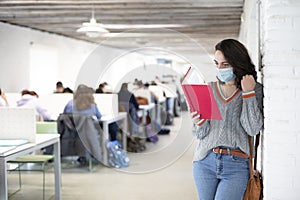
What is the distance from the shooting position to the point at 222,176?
6.76ft

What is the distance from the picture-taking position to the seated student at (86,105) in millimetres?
3324

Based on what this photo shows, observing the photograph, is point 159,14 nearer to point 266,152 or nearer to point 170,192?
point 170,192

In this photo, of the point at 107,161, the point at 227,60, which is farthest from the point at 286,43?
the point at 107,161

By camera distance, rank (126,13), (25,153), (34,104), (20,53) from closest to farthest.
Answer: (25,153), (34,104), (126,13), (20,53)

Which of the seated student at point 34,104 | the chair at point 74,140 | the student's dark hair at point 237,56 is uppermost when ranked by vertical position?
the student's dark hair at point 237,56

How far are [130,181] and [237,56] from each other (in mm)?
3329

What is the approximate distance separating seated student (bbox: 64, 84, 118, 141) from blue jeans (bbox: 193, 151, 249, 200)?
129 cm

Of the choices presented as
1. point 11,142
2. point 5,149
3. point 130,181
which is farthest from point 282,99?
point 130,181

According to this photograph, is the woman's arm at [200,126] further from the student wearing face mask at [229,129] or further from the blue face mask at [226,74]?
the blue face mask at [226,74]

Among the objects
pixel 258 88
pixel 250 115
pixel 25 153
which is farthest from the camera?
pixel 25 153

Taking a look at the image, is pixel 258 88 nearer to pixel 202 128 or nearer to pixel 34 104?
pixel 202 128

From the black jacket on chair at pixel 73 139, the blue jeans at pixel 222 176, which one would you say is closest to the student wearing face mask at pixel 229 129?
the blue jeans at pixel 222 176

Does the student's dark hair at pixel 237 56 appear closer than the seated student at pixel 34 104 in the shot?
Yes

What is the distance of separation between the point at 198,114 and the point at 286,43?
1.81ft
